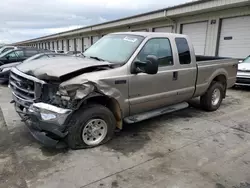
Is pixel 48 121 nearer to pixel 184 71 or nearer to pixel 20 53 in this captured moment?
pixel 184 71

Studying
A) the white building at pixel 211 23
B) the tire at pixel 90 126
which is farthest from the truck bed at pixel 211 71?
the white building at pixel 211 23

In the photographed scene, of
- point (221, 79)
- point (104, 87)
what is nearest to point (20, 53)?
point (104, 87)

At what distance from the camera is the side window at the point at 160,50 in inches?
161

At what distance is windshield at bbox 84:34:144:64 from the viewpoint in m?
3.99

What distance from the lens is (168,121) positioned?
503cm

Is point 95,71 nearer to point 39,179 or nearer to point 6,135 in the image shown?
point 39,179

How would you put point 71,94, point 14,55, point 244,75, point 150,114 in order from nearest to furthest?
point 71,94 → point 150,114 → point 244,75 → point 14,55

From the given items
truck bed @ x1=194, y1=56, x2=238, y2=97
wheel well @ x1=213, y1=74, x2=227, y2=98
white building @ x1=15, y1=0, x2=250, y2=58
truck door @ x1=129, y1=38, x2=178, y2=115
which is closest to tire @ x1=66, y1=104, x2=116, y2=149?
truck door @ x1=129, y1=38, x2=178, y2=115

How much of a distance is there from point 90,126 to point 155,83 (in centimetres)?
150

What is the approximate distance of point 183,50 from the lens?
188 inches

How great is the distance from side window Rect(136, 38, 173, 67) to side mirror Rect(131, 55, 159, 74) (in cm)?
27

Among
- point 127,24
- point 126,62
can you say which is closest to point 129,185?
point 126,62

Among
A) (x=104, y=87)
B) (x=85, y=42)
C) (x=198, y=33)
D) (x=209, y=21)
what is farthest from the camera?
(x=85, y=42)

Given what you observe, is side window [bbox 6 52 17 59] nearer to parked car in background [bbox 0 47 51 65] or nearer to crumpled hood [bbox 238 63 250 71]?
parked car in background [bbox 0 47 51 65]
